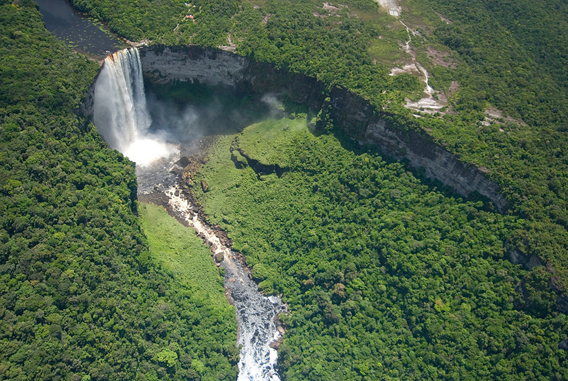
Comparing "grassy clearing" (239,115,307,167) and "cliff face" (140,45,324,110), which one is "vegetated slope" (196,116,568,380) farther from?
"cliff face" (140,45,324,110)

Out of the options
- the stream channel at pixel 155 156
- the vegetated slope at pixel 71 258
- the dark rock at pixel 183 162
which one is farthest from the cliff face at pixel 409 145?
the vegetated slope at pixel 71 258

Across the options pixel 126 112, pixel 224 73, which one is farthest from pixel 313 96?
pixel 126 112

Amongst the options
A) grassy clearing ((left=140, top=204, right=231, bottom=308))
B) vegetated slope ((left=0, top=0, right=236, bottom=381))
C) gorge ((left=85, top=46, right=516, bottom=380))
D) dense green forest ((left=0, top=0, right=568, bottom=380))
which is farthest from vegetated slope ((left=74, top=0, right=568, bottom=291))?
grassy clearing ((left=140, top=204, right=231, bottom=308))

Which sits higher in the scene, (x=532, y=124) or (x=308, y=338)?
(x=532, y=124)

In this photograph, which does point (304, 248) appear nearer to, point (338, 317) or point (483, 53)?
point (338, 317)

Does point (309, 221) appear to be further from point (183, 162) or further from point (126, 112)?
point (126, 112)

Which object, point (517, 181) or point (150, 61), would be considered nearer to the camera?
point (517, 181)

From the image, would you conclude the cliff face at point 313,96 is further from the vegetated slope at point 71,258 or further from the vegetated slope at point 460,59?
the vegetated slope at point 71,258

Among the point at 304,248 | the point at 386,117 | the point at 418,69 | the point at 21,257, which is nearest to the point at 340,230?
the point at 304,248
